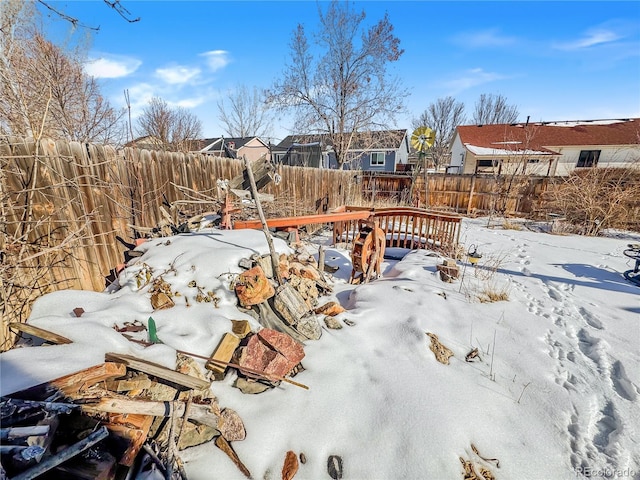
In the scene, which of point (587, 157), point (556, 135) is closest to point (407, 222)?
point (587, 157)

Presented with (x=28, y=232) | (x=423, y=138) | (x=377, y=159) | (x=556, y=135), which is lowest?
(x=28, y=232)

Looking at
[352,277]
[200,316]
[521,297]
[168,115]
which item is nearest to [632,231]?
[521,297]

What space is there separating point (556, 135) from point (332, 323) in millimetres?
28634

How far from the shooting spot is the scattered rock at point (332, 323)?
3.40 meters

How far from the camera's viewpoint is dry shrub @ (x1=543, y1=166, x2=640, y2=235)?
968cm

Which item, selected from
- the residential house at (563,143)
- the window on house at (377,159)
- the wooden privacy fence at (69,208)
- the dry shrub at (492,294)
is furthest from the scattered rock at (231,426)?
the window on house at (377,159)

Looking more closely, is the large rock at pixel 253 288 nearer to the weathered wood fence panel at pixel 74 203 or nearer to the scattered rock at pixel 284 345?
the scattered rock at pixel 284 345

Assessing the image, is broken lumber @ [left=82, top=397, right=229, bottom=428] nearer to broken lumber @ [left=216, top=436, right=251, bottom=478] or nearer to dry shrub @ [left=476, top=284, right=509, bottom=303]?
broken lumber @ [left=216, top=436, right=251, bottom=478]

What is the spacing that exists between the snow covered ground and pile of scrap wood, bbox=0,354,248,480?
0.44 ft

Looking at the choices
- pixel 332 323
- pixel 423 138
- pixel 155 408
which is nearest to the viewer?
pixel 155 408

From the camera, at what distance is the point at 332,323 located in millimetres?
3436

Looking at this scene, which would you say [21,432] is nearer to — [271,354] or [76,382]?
[76,382]

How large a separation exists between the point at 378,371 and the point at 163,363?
2008 millimetres

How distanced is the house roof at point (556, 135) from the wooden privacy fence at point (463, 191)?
8.08 meters
